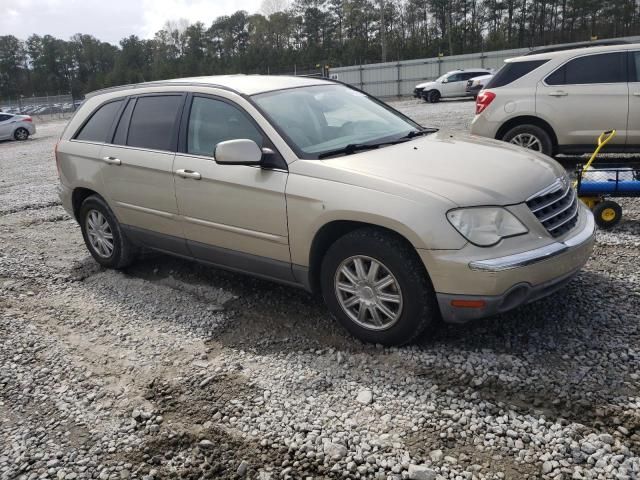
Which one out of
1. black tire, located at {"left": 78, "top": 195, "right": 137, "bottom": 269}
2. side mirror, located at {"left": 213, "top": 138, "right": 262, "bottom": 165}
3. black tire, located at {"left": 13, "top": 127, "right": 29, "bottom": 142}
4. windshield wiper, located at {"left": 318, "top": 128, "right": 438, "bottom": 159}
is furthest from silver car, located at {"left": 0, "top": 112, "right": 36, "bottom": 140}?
windshield wiper, located at {"left": 318, "top": 128, "right": 438, "bottom": 159}

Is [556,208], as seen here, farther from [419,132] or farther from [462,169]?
[419,132]

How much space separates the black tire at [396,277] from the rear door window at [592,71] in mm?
6005

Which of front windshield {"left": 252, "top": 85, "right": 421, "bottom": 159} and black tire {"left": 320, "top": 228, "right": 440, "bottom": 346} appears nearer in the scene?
black tire {"left": 320, "top": 228, "right": 440, "bottom": 346}

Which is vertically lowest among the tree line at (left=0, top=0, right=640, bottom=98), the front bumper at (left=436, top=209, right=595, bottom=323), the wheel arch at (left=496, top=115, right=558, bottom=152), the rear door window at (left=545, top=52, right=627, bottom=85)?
the front bumper at (left=436, top=209, right=595, bottom=323)

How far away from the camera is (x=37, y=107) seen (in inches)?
2003

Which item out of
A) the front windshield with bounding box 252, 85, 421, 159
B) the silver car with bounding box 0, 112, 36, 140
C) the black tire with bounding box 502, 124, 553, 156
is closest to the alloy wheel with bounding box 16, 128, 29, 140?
the silver car with bounding box 0, 112, 36, 140

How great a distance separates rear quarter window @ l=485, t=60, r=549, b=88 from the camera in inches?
335

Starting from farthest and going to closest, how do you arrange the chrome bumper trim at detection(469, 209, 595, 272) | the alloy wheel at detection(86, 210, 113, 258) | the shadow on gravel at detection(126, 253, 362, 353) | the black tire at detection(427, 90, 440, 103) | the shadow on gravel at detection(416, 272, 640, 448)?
the black tire at detection(427, 90, 440, 103) → the alloy wheel at detection(86, 210, 113, 258) → the shadow on gravel at detection(126, 253, 362, 353) → the chrome bumper trim at detection(469, 209, 595, 272) → the shadow on gravel at detection(416, 272, 640, 448)

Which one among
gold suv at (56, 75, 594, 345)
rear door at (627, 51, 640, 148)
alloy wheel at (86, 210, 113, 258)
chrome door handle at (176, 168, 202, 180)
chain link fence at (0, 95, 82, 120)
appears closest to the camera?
gold suv at (56, 75, 594, 345)

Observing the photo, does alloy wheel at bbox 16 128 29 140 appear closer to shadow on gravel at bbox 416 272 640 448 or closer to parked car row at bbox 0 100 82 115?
parked car row at bbox 0 100 82 115

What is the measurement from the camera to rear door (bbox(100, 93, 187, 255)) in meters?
4.82

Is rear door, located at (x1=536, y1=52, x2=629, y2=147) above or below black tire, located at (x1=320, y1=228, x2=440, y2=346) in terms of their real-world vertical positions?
above

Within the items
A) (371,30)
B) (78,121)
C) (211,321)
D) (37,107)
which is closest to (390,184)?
(211,321)

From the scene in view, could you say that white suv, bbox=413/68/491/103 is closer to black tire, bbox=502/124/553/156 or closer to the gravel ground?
black tire, bbox=502/124/553/156
